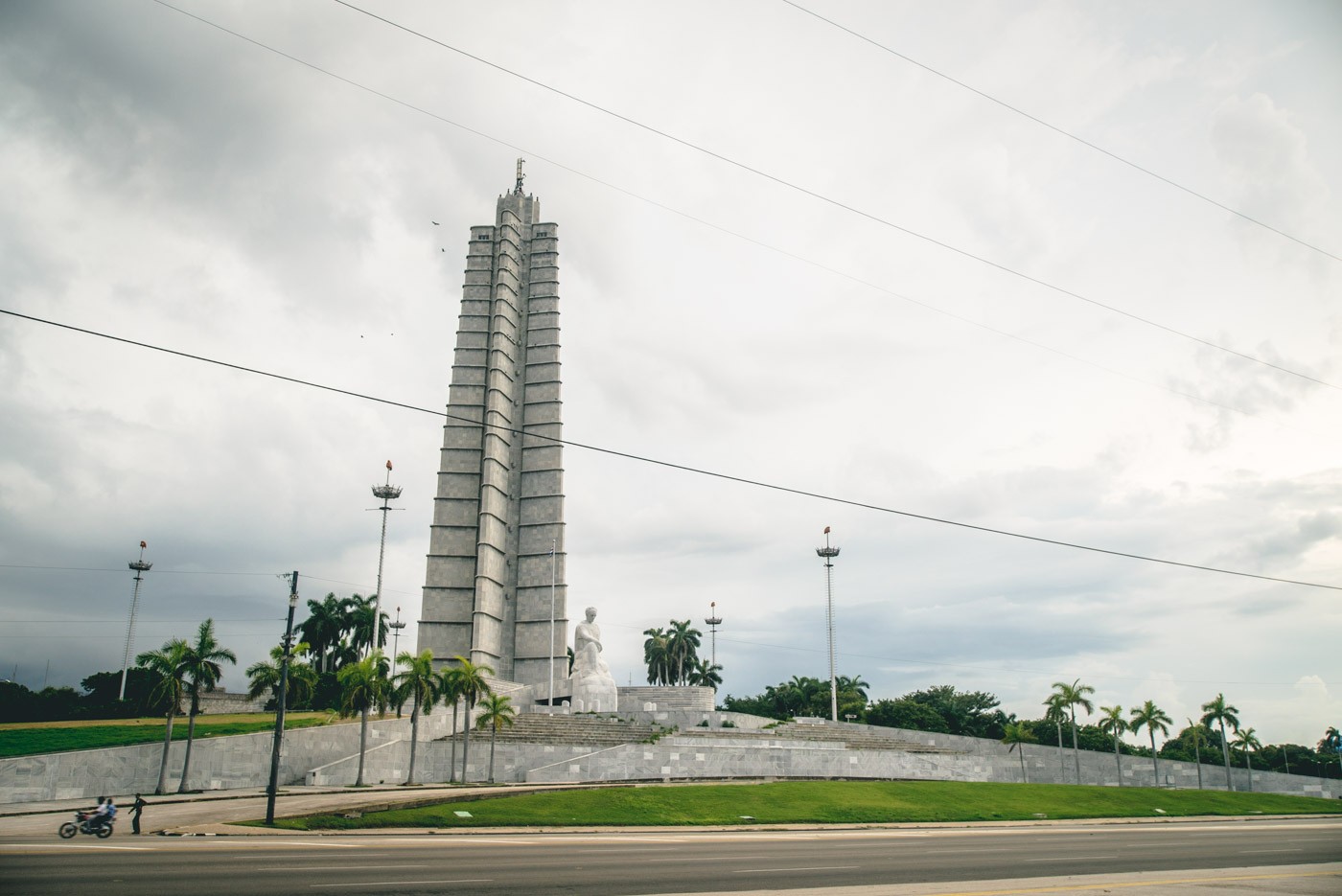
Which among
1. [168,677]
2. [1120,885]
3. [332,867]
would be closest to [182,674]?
[168,677]

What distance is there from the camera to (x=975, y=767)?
53750mm

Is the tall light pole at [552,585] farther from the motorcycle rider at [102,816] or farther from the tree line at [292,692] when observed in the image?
the motorcycle rider at [102,816]

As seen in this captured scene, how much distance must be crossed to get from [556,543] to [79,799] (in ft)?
124

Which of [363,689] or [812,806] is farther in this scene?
[363,689]

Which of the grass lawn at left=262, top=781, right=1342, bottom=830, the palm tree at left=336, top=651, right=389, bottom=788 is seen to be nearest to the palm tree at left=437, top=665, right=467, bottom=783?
the palm tree at left=336, top=651, right=389, bottom=788

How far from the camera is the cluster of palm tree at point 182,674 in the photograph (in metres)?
36.1

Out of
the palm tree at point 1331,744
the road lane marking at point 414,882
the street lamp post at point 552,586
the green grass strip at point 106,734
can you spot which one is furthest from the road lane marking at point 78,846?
the palm tree at point 1331,744

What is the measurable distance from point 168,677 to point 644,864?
28158mm

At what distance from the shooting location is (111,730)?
42.8m

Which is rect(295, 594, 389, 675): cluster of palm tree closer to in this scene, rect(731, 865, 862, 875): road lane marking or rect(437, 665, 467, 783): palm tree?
rect(437, 665, 467, 783): palm tree

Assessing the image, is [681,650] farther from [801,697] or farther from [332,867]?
[332,867]

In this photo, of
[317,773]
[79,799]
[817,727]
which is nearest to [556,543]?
[817,727]

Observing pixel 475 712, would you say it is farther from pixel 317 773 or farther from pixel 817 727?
pixel 817 727

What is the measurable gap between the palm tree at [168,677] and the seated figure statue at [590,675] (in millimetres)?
26442
